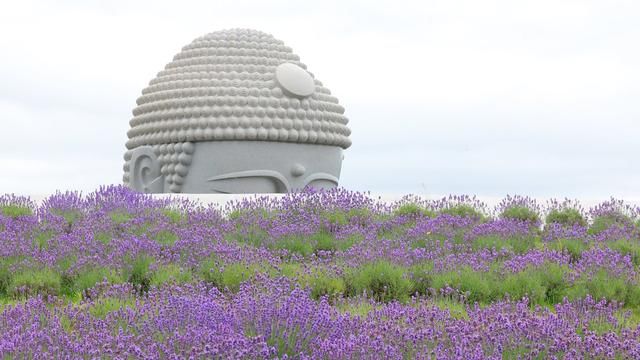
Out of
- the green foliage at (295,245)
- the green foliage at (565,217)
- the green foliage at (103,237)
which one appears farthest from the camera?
the green foliage at (565,217)

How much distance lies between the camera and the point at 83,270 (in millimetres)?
5938

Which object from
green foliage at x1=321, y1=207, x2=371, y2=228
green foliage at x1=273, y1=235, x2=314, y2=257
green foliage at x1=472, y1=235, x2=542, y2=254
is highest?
green foliage at x1=321, y1=207, x2=371, y2=228

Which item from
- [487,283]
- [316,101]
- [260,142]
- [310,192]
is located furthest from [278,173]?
[487,283]

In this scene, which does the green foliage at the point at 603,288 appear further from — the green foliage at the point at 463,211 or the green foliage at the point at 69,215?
the green foliage at the point at 69,215

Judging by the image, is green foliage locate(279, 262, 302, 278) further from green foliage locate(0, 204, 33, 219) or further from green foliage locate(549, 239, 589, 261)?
green foliage locate(0, 204, 33, 219)

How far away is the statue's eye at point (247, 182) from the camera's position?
39.2ft

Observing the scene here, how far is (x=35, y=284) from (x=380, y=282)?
2.38 metres

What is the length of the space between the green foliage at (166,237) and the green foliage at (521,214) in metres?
3.75

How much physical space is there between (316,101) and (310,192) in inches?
161

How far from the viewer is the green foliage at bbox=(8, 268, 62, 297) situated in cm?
568

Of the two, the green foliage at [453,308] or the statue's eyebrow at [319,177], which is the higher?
the statue's eyebrow at [319,177]

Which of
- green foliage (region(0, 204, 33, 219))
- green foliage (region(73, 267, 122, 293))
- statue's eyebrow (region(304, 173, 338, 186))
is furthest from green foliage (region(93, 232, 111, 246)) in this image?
statue's eyebrow (region(304, 173, 338, 186))

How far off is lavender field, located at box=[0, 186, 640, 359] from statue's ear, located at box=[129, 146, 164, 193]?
3.26 metres

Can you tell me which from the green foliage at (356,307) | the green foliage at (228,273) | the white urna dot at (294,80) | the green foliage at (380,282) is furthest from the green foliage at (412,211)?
the white urna dot at (294,80)
